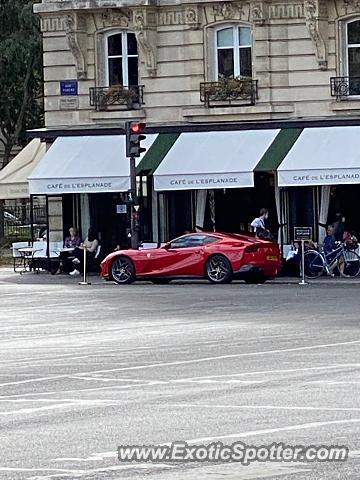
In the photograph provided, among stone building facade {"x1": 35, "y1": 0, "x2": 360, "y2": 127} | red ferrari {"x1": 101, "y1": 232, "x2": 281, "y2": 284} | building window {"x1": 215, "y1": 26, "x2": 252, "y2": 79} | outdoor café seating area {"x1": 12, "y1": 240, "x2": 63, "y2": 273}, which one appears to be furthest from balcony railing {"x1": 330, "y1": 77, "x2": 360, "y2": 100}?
outdoor café seating area {"x1": 12, "y1": 240, "x2": 63, "y2": 273}

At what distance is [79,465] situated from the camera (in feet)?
37.0

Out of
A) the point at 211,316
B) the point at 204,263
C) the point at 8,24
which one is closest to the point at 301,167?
the point at 204,263

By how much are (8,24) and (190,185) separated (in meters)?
21.4

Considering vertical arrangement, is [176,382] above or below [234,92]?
below

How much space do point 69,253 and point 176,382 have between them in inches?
1092

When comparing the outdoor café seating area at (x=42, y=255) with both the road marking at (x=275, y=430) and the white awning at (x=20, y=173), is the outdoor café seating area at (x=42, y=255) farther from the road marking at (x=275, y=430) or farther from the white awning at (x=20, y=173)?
the road marking at (x=275, y=430)

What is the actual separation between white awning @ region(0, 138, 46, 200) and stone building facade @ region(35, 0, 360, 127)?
3.00m

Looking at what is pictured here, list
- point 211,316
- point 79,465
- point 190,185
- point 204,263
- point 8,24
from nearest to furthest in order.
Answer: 1. point 79,465
2. point 211,316
3. point 204,263
4. point 190,185
5. point 8,24

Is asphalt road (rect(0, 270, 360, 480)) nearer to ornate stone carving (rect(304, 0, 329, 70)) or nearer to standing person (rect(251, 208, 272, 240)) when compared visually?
standing person (rect(251, 208, 272, 240))

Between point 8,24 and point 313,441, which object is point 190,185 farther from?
point 313,441

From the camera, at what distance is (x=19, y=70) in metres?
61.1

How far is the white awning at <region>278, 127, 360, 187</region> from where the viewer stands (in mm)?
40312

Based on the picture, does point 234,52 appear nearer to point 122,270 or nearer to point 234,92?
point 234,92
